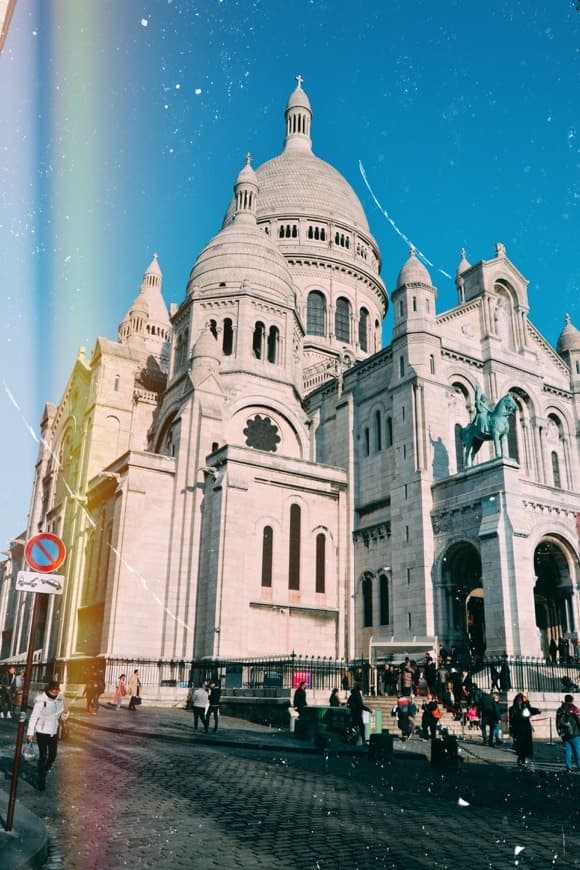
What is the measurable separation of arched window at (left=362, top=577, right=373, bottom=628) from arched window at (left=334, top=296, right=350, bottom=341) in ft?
82.0

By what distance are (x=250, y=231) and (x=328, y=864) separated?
142 feet

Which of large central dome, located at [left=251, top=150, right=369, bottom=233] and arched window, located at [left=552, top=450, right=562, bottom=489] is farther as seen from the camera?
large central dome, located at [left=251, top=150, right=369, bottom=233]

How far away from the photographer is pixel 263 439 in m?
41.5

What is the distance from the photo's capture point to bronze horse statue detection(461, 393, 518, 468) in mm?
31109

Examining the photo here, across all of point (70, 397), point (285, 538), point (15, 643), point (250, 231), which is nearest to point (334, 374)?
point (250, 231)

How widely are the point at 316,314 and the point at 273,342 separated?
13.3m

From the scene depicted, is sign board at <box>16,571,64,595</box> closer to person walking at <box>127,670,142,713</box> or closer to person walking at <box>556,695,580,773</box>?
person walking at <box>556,695,580,773</box>

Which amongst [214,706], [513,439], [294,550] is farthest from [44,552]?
[513,439]

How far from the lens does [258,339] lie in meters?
43.9

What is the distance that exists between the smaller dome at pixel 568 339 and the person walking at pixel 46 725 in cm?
3857

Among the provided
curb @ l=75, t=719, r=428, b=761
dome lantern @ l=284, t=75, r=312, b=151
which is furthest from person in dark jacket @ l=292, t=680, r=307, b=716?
dome lantern @ l=284, t=75, r=312, b=151

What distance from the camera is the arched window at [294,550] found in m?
35.6

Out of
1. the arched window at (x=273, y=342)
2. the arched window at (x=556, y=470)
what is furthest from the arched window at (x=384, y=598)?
the arched window at (x=273, y=342)

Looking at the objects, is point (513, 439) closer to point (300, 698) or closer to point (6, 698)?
point (300, 698)
